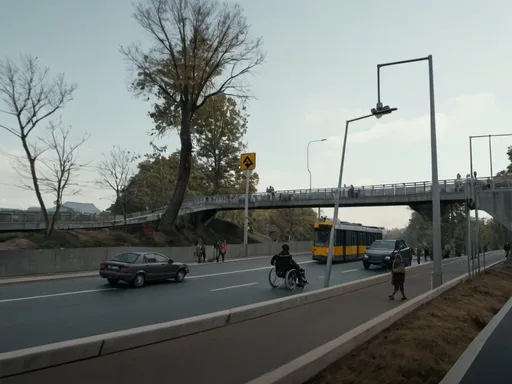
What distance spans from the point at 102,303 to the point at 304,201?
43.4m

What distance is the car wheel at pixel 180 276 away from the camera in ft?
72.7

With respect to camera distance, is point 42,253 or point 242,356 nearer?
point 242,356

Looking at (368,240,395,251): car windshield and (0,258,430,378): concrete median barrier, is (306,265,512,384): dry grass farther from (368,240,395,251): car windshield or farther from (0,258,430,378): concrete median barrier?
(368,240,395,251): car windshield

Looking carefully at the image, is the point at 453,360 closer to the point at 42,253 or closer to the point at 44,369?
the point at 44,369

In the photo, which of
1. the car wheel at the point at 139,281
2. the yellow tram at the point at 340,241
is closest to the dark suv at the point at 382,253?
the yellow tram at the point at 340,241

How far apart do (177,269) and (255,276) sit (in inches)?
196

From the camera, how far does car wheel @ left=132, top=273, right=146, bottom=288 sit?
19.6 metres

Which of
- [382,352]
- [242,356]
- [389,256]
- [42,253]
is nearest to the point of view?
[242,356]

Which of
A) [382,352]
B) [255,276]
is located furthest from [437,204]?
[382,352]

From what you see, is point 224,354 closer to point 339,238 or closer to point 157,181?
point 339,238

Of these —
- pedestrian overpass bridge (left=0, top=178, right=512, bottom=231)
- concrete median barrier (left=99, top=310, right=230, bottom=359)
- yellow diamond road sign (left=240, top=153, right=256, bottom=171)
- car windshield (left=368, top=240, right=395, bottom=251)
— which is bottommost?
concrete median barrier (left=99, top=310, right=230, bottom=359)

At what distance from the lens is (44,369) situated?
534 cm

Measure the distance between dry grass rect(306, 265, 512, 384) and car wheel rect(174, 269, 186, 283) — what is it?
37.7 ft

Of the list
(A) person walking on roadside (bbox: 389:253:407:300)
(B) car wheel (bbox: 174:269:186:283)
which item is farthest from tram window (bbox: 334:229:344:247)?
(A) person walking on roadside (bbox: 389:253:407:300)
